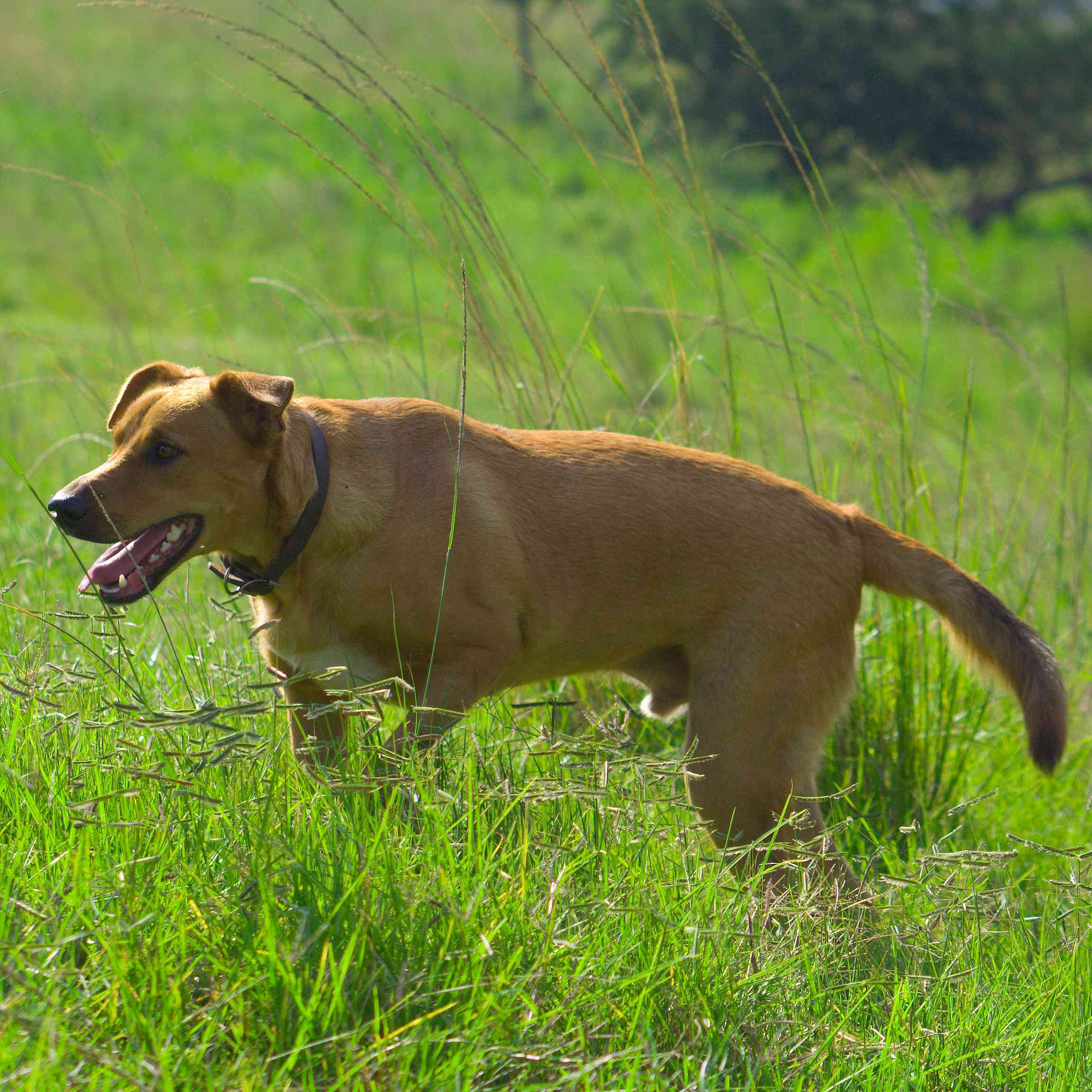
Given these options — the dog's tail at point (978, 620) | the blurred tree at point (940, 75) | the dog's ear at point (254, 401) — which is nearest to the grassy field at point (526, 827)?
the dog's tail at point (978, 620)

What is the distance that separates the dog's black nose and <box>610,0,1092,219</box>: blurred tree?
21949 millimetres

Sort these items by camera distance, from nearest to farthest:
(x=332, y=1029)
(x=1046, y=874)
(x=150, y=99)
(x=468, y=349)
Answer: (x=332, y=1029) < (x=1046, y=874) < (x=468, y=349) < (x=150, y=99)

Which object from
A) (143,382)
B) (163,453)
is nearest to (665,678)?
(163,453)

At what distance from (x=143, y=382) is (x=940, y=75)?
26923mm

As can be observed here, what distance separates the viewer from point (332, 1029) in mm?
1899

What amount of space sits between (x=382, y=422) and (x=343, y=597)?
556mm

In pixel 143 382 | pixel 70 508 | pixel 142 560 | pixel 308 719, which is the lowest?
pixel 308 719

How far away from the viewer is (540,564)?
11.2 ft

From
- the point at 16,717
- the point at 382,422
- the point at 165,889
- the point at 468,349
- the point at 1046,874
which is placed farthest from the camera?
the point at 468,349

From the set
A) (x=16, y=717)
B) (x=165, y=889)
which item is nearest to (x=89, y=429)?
(x=16, y=717)

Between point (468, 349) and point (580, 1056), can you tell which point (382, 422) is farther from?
point (580, 1056)

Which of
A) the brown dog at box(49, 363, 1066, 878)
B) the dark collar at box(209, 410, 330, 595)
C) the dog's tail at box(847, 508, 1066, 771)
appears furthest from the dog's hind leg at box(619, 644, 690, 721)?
the dark collar at box(209, 410, 330, 595)

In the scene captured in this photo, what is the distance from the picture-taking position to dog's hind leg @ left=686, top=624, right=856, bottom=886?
3.34m

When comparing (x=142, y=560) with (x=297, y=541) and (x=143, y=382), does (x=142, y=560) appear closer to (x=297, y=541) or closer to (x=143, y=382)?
(x=297, y=541)
